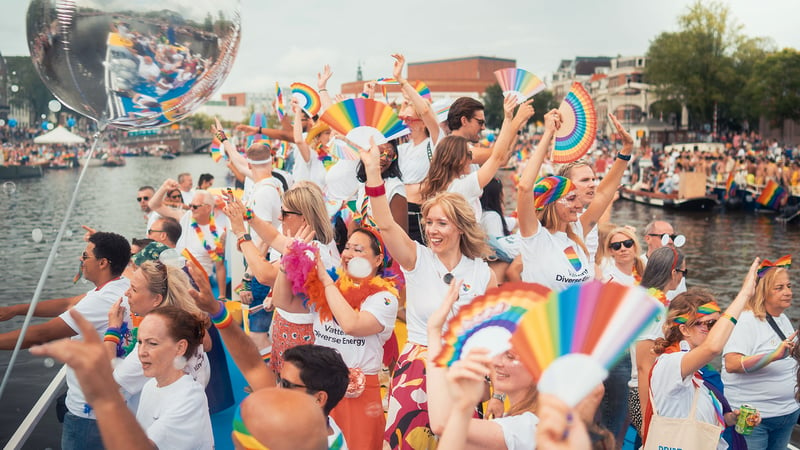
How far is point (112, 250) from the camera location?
3611 mm

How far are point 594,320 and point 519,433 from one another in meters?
0.71

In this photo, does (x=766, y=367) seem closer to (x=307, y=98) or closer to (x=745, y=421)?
(x=745, y=421)

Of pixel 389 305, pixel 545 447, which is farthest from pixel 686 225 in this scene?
pixel 545 447

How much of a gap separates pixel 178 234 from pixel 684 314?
14.4ft

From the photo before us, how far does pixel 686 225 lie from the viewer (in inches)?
904

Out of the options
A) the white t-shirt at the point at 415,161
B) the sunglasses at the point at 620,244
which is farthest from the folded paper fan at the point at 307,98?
the sunglasses at the point at 620,244

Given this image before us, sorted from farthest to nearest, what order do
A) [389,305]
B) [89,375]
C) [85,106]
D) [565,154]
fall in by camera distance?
[565,154]
[389,305]
[85,106]
[89,375]

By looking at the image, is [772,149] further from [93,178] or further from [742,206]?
[93,178]

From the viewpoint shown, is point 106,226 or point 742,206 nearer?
point 106,226

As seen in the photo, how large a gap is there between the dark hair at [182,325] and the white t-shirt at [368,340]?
747 millimetres

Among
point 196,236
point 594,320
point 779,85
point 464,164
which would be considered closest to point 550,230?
point 464,164

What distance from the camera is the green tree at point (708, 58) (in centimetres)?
5112

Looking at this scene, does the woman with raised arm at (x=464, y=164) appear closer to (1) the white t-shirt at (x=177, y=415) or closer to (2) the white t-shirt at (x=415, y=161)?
(2) the white t-shirt at (x=415, y=161)

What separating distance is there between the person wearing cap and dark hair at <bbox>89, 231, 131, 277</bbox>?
1.97 metres
